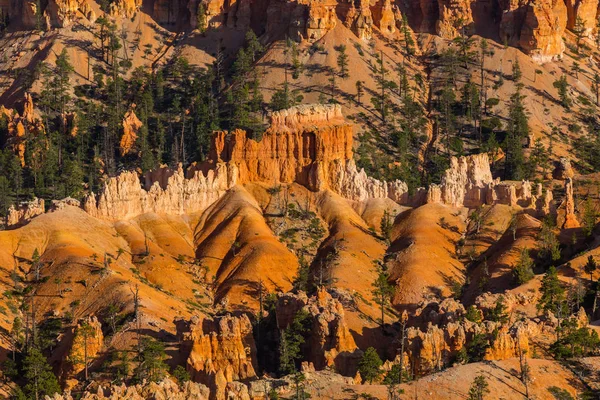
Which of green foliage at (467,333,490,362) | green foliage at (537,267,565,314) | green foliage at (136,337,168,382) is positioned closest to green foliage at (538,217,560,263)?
green foliage at (537,267,565,314)

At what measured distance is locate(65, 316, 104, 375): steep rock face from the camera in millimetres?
162375

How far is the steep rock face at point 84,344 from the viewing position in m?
162

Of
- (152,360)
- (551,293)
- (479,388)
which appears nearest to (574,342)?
(479,388)

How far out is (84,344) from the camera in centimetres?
16375

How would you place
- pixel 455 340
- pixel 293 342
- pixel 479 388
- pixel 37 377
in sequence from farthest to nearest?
pixel 293 342
pixel 37 377
pixel 455 340
pixel 479 388

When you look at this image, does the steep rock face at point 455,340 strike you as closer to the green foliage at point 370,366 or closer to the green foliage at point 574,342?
the green foliage at point 574,342

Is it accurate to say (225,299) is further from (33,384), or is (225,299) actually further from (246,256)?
(33,384)

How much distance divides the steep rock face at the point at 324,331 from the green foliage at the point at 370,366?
277 cm

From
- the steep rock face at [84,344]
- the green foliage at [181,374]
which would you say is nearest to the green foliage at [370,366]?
the green foliage at [181,374]

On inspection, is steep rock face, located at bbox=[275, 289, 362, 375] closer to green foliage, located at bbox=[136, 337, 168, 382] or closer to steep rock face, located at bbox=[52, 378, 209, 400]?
green foliage, located at bbox=[136, 337, 168, 382]

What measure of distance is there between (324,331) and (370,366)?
11.3 m

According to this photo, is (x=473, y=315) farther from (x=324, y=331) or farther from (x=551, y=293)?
(x=551, y=293)

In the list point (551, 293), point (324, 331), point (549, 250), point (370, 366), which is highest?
point (549, 250)

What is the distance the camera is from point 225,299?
189500 millimetres
